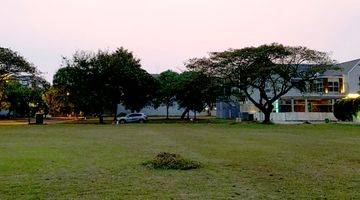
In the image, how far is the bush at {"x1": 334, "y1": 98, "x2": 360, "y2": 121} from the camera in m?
53.5

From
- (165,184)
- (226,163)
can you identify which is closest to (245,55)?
(226,163)

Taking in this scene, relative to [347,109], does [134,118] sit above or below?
below

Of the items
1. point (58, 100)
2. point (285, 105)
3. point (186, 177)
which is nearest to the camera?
point (186, 177)

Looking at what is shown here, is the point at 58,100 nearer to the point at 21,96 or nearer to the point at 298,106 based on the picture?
the point at 21,96

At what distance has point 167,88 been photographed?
69.2m

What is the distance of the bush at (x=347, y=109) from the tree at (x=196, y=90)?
1460cm

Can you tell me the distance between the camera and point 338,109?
189ft

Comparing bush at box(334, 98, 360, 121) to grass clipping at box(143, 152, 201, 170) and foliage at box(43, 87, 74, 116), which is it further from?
grass clipping at box(143, 152, 201, 170)

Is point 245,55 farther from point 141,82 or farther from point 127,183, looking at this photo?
point 127,183

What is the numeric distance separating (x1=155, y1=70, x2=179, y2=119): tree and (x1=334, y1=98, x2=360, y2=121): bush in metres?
22.0

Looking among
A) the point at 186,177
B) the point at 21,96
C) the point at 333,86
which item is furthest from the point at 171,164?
the point at 21,96

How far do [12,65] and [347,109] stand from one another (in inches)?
1646

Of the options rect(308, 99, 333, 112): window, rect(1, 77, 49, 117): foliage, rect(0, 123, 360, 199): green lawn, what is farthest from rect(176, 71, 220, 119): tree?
rect(0, 123, 360, 199): green lawn

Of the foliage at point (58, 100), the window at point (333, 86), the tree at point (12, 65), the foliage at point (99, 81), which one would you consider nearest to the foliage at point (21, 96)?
the foliage at point (58, 100)
